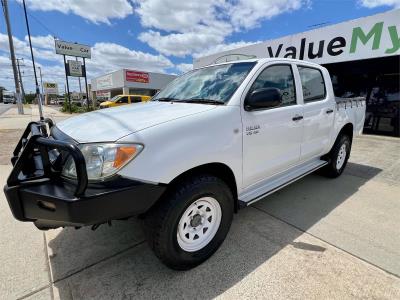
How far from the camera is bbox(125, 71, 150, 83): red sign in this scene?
120ft

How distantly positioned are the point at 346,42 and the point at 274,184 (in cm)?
894

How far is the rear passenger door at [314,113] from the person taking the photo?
3445 mm

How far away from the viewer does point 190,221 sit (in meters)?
2.29

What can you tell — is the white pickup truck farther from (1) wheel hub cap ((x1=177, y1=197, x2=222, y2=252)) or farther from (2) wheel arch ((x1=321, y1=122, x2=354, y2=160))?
(2) wheel arch ((x1=321, y1=122, x2=354, y2=160))

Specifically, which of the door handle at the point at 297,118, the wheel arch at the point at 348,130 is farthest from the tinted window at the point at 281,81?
the wheel arch at the point at 348,130

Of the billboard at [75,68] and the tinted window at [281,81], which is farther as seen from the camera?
the billboard at [75,68]

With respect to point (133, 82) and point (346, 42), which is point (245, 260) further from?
point (133, 82)

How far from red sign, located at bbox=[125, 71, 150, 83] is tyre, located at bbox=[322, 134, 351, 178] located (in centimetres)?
3575

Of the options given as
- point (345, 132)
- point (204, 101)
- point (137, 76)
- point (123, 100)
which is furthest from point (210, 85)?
point (137, 76)

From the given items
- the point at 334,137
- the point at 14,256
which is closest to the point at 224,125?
the point at 14,256

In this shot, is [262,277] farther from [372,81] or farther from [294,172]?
[372,81]

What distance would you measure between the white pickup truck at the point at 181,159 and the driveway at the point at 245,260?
293mm

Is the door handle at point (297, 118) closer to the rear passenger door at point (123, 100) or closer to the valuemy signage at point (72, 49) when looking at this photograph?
the rear passenger door at point (123, 100)

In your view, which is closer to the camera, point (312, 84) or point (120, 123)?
point (120, 123)
